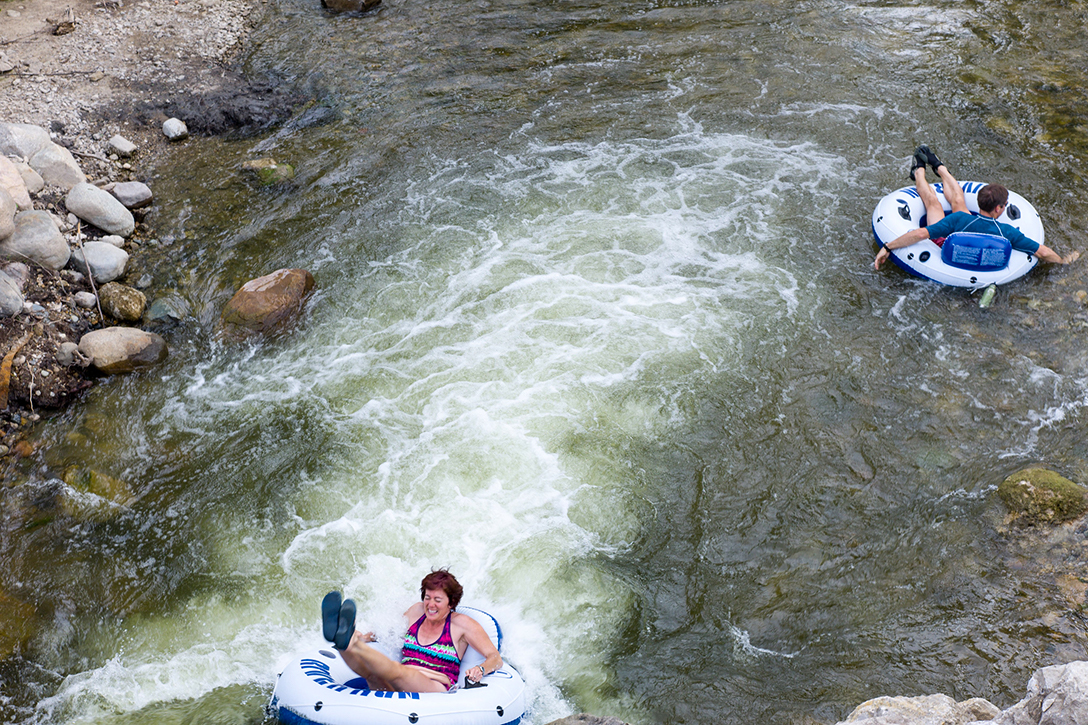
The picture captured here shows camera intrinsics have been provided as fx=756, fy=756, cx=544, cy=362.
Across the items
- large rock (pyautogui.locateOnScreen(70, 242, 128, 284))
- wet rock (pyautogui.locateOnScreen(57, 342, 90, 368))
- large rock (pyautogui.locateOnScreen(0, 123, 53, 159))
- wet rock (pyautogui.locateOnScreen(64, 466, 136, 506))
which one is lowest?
wet rock (pyautogui.locateOnScreen(64, 466, 136, 506))

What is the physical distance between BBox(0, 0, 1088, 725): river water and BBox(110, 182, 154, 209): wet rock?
13.0 inches

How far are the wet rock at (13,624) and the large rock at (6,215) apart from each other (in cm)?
348

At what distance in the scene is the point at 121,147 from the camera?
9.20 meters

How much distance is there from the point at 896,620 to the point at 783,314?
3.15 metres

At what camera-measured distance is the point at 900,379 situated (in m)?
6.63

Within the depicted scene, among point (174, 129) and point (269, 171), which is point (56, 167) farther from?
point (269, 171)

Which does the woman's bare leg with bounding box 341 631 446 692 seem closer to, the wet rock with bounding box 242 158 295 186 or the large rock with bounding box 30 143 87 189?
the wet rock with bounding box 242 158 295 186

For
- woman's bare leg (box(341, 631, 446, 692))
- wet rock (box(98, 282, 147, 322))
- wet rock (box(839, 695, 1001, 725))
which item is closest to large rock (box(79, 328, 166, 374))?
wet rock (box(98, 282, 147, 322))

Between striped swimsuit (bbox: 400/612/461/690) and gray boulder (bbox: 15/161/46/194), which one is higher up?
gray boulder (bbox: 15/161/46/194)

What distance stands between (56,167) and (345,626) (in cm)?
671

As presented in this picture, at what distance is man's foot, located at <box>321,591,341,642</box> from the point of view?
4.29 m

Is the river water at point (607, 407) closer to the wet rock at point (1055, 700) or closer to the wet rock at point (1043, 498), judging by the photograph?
the wet rock at point (1043, 498)

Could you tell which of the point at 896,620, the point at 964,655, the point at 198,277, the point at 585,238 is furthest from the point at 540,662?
the point at 198,277

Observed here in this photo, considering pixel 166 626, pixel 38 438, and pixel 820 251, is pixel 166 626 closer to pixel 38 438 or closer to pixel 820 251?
pixel 38 438
